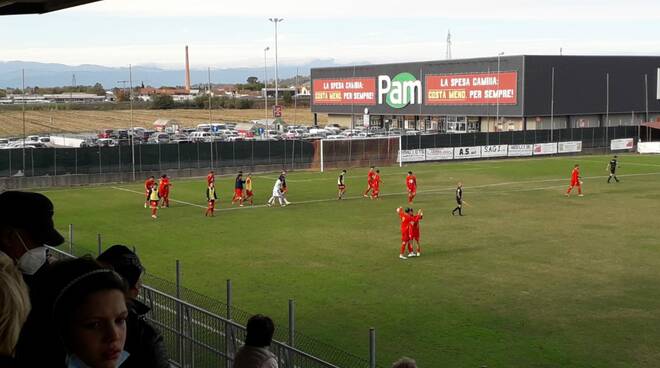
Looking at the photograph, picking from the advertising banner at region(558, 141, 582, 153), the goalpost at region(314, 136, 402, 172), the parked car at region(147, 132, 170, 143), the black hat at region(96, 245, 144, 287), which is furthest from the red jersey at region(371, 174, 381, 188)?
the parked car at region(147, 132, 170, 143)

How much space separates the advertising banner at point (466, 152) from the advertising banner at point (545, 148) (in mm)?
5846

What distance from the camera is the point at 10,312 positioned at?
112 inches

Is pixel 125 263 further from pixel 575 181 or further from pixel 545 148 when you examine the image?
pixel 545 148

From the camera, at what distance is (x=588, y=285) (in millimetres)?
19578

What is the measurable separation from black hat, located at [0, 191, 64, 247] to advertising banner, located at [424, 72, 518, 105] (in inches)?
2743

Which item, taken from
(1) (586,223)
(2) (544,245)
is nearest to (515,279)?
(2) (544,245)

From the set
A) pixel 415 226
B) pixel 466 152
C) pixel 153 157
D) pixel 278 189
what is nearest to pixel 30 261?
pixel 415 226

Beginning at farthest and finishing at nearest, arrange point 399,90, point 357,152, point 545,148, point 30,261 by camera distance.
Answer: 1. point 399,90
2. point 545,148
3. point 357,152
4. point 30,261

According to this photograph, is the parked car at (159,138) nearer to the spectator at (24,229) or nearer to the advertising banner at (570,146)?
the advertising banner at (570,146)

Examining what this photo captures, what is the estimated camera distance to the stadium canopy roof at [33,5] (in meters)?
17.3

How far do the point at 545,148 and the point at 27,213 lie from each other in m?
64.7

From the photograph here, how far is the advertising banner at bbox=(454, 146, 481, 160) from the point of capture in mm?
62116

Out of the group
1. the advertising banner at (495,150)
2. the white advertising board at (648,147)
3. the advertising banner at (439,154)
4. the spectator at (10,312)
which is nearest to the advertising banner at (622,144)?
the white advertising board at (648,147)

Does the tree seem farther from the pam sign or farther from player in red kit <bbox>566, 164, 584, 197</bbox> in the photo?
player in red kit <bbox>566, 164, 584, 197</bbox>
